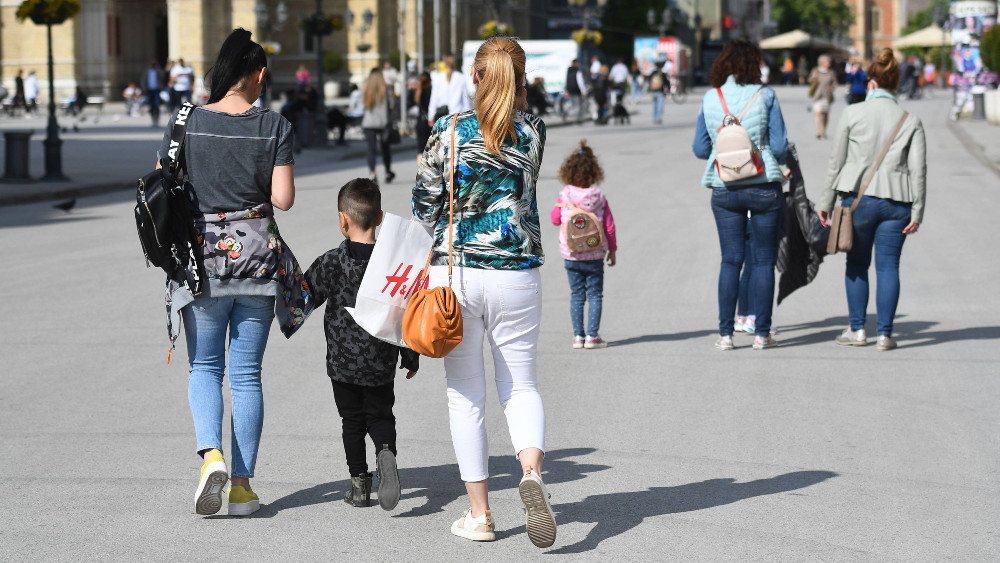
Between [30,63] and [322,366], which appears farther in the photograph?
[30,63]

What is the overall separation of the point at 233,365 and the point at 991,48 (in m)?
34.0

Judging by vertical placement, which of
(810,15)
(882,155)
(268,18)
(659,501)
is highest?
(810,15)

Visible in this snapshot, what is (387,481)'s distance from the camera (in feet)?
17.3

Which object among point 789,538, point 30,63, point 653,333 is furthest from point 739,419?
point 30,63

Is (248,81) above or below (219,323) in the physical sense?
above

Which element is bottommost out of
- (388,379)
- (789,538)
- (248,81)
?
(789,538)

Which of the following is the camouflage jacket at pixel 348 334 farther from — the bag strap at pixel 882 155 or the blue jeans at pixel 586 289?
the bag strap at pixel 882 155

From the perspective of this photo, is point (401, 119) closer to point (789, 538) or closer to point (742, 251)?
point (742, 251)

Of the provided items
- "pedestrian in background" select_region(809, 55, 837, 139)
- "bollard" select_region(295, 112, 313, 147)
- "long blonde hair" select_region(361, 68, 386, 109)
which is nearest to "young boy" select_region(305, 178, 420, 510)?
"long blonde hair" select_region(361, 68, 386, 109)

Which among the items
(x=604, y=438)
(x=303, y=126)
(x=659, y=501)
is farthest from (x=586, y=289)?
(x=303, y=126)

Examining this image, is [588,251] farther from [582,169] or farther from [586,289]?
[582,169]

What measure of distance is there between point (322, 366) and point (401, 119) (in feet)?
102

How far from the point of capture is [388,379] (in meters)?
5.50

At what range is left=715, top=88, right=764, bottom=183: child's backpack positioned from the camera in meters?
8.34
